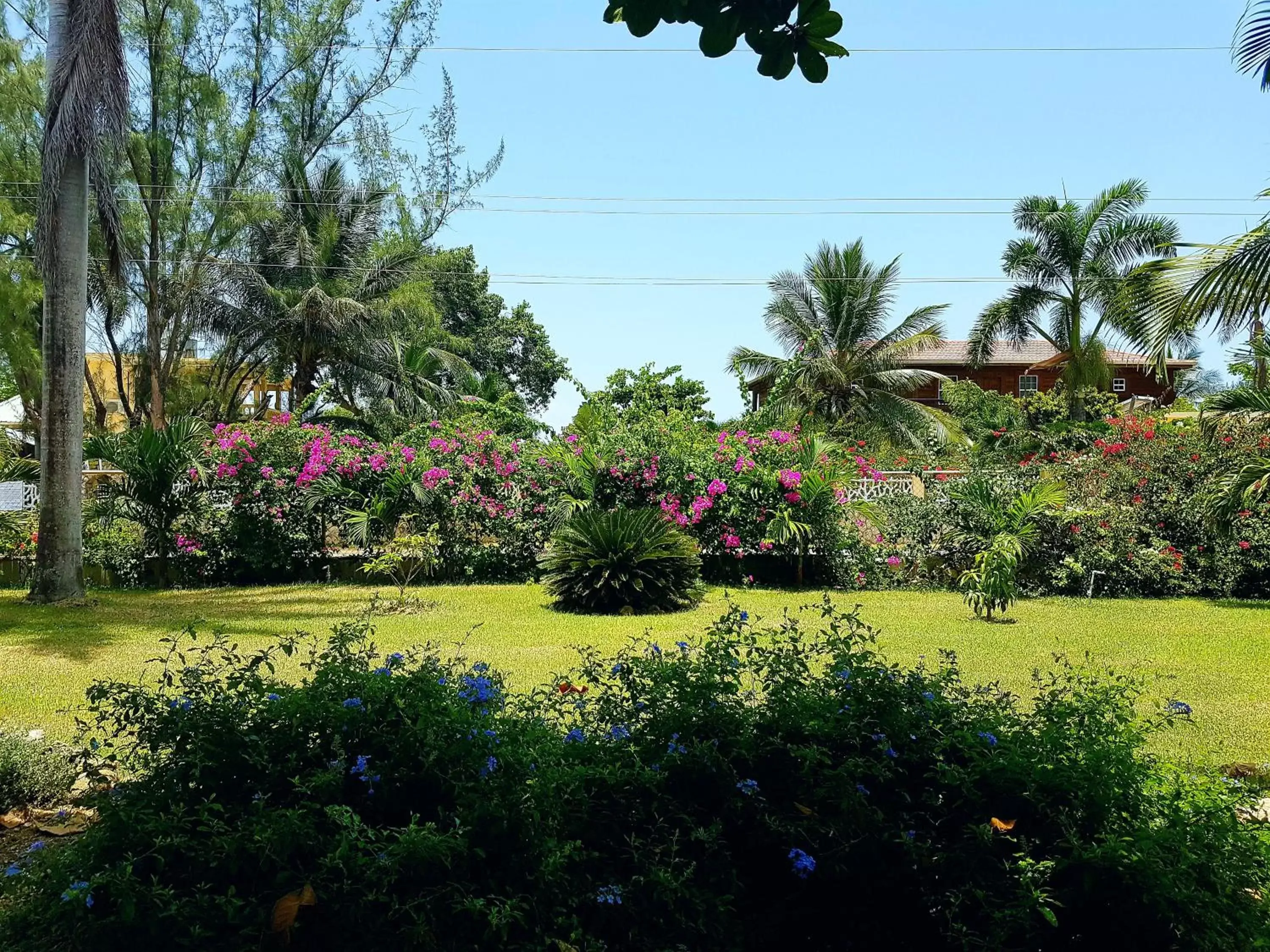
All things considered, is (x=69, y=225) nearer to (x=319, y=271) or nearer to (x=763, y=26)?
(x=763, y=26)

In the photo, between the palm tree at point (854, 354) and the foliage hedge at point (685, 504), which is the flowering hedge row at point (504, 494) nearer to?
the foliage hedge at point (685, 504)

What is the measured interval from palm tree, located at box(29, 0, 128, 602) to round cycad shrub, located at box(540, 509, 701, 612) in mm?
5565

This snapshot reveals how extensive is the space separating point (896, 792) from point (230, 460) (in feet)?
41.2

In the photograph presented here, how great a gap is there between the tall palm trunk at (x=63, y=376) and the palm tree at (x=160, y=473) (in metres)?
1.54

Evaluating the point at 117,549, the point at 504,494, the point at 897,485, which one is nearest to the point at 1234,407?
the point at 897,485

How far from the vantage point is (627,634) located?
9.31m

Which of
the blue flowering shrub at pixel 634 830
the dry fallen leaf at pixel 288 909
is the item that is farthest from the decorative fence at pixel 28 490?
the dry fallen leaf at pixel 288 909

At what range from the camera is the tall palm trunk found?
11.1 m

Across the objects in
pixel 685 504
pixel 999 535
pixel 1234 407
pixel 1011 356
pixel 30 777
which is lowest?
pixel 30 777

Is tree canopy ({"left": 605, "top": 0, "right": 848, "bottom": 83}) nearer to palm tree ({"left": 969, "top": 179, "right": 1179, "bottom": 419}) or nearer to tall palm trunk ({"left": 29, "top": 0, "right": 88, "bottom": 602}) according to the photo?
tall palm trunk ({"left": 29, "top": 0, "right": 88, "bottom": 602})

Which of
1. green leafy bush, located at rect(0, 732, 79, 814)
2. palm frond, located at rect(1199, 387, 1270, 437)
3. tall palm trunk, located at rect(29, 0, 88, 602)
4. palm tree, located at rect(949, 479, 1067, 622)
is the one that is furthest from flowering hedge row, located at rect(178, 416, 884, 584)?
green leafy bush, located at rect(0, 732, 79, 814)

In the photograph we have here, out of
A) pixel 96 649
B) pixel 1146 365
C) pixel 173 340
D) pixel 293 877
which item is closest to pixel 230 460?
pixel 96 649

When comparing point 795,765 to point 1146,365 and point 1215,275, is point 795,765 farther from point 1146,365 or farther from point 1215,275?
point 1146,365

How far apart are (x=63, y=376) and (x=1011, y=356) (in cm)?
3997
